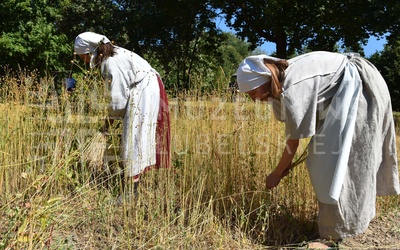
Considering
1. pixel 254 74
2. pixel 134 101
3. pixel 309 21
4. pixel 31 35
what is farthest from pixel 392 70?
pixel 254 74

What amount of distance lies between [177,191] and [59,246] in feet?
2.79

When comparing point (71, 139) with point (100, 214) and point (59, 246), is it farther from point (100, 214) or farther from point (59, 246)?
point (59, 246)

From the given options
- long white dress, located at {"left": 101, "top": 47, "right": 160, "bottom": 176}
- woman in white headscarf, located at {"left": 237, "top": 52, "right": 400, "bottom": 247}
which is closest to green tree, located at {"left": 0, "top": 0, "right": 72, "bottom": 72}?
long white dress, located at {"left": 101, "top": 47, "right": 160, "bottom": 176}

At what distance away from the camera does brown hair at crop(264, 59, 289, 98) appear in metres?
2.01

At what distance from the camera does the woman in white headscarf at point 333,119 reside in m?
2.03

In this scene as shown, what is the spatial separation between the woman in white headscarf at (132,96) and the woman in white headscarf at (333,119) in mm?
800

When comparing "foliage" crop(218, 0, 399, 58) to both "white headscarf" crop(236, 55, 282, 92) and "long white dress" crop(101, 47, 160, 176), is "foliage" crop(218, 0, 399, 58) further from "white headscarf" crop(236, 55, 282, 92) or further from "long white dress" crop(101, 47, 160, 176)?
"white headscarf" crop(236, 55, 282, 92)

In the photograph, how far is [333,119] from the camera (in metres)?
2.10

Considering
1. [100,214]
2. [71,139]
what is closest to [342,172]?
[100,214]

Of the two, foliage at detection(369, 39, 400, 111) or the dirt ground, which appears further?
foliage at detection(369, 39, 400, 111)

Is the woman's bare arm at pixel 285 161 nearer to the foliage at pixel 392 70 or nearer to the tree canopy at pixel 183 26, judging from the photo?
the tree canopy at pixel 183 26

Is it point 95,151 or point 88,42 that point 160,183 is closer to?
point 95,151

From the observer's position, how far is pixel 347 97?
6.84 feet

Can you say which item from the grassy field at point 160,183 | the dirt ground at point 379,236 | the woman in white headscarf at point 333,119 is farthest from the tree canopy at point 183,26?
the woman in white headscarf at point 333,119
